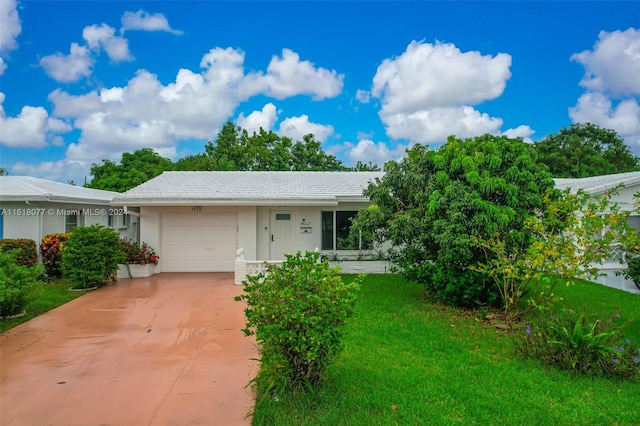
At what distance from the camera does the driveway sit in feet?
13.7

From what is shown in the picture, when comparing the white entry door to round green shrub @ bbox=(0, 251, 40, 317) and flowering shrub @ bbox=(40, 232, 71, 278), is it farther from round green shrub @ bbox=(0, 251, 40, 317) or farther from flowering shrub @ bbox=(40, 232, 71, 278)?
round green shrub @ bbox=(0, 251, 40, 317)

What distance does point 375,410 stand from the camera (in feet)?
13.4

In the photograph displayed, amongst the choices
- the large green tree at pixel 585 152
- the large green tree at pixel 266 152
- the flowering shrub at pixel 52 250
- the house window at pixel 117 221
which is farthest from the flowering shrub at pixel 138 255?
the large green tree at pixel 585 152

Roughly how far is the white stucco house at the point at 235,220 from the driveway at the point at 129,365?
4169mm

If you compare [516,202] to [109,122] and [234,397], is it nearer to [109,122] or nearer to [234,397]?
Answer: [234,397]

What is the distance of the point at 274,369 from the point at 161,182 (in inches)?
487

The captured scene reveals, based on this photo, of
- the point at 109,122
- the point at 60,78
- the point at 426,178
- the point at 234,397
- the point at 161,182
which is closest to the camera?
the point at 234,397

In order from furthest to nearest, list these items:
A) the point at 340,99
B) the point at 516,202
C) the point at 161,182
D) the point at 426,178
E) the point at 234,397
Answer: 1. the point at 340,99
2. the point at 161,182
3. the point at 426,178
4. the point at 516,202
5. the point at 234,397

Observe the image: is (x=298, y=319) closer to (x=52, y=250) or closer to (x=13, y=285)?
(x=13, y=285)

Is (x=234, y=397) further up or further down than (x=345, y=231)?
further down

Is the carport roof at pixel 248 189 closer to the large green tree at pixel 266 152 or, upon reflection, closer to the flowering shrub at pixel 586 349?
the flowering shrub at pixel 586 349

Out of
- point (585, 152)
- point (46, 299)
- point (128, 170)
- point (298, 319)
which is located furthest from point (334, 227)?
point (128, 170)

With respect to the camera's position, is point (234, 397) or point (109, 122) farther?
point (109, 122)

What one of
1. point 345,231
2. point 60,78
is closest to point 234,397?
point 345,231
